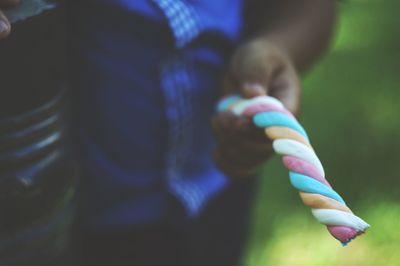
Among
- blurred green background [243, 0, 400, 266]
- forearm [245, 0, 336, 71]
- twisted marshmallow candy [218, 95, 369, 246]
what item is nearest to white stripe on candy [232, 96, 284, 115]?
twisted marshmallow candy [218, 95, 369, 246]

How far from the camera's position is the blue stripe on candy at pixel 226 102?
32.1 inches

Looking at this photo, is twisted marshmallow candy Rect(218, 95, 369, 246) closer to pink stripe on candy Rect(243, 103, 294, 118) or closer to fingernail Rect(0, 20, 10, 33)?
pink stripe on candy Rect(243, 103, 294, 118)

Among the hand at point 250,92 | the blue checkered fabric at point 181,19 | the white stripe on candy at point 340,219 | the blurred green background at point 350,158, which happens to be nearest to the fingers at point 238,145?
the hand at point 250,92

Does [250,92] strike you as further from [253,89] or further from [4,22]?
[4,22]

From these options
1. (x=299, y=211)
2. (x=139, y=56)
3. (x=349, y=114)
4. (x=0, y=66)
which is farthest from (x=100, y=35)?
(x=349, y=114)

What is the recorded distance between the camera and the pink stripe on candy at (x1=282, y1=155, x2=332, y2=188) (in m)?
0.57

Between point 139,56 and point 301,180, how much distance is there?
13.6 inches

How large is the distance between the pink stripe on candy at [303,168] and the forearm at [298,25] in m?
0.38

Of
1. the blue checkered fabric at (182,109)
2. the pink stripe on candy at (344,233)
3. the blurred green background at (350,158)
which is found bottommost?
the blurred green background at (350,158)

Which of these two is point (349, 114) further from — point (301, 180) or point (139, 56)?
point (301, 180)

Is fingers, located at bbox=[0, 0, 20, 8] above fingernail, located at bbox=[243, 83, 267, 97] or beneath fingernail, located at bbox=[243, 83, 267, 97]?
above

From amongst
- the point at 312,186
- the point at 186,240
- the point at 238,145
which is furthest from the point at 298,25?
the point at 312,186

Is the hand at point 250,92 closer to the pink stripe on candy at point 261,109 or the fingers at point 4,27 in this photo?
the pink stripe on candy at point 261,109

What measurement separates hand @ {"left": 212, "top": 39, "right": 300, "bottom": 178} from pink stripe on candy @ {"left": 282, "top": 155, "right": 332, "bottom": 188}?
6.1 inches
